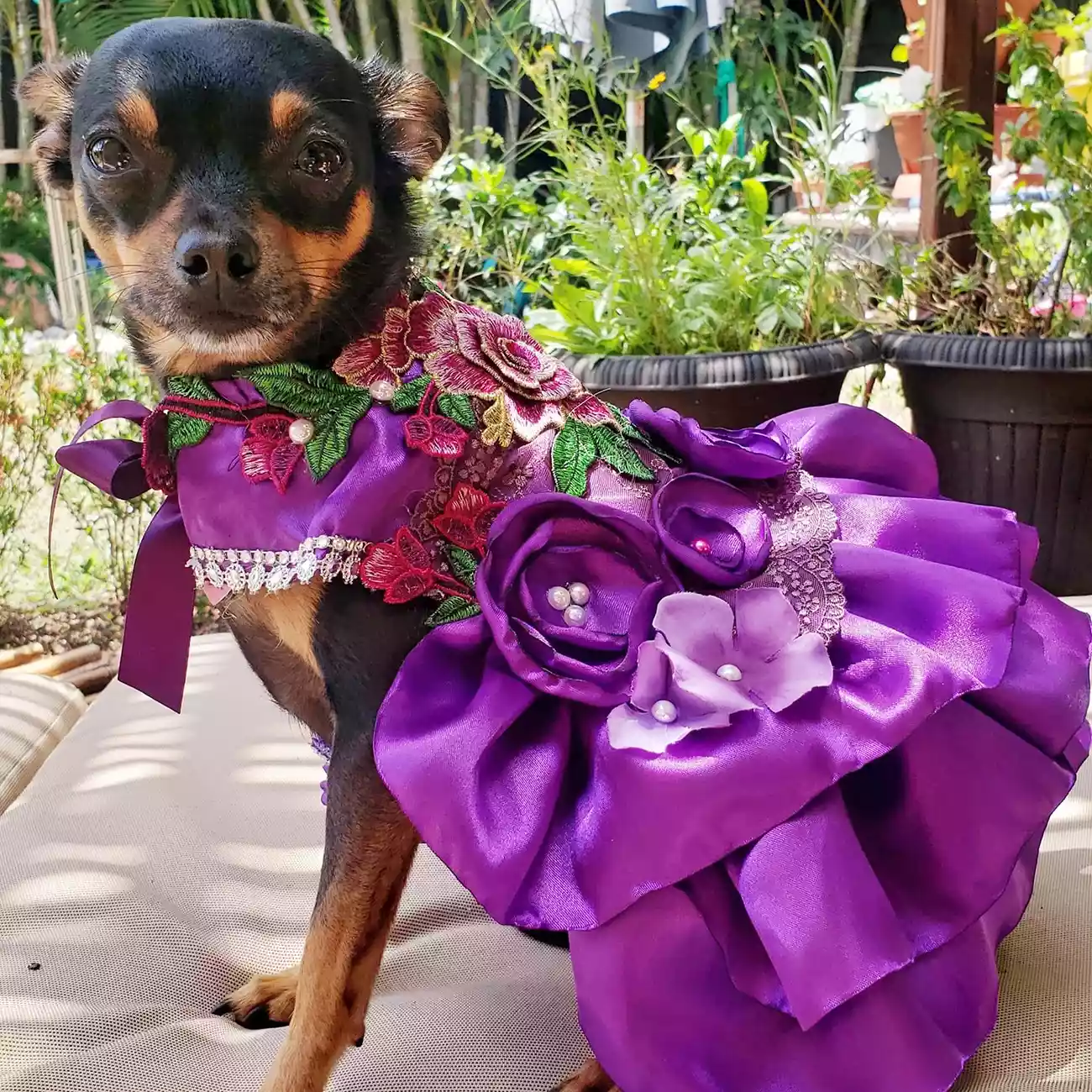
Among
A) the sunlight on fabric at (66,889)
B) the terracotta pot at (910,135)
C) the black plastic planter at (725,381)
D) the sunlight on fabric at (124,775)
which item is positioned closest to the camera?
the sunlight on fabric at (66,889)

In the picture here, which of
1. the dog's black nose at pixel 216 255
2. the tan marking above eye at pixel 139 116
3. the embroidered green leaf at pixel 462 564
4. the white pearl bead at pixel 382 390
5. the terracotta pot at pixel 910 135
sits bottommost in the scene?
the embroidered green leaf at pixel 462 564

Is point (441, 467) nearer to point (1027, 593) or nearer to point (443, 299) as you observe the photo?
point (443, 299)

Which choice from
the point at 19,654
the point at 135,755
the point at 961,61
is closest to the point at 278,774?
the point at 135,755

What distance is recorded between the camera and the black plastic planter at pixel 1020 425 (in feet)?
7.85

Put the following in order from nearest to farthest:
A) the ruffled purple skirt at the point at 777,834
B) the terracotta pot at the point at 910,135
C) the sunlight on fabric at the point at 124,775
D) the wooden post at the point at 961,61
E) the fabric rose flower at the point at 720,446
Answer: the ruffled purple skirt at the point at 777,834 → the fabric rose flower at the point at 720,446 → the sunlight on fabric at the point at 124,775 → the wooden post at the point at 961,61 → the terracotta pot at the point at 910,135

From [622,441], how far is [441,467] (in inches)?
8.1

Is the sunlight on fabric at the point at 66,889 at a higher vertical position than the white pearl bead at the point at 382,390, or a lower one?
lower

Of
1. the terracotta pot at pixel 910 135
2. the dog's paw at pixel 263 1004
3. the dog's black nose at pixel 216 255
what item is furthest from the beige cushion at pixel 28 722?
the terracotta pot at pixel 910 135

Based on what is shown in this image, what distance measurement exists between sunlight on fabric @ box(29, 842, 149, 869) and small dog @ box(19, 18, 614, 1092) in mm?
511

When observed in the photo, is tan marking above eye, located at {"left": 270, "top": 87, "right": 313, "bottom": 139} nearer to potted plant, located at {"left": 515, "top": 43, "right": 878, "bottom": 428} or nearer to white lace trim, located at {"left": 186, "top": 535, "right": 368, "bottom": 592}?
white lace trim, located at {"left": 186, "top": 535, "right": 368, "bottom": 592}

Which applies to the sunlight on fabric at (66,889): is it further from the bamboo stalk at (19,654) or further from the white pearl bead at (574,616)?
the bamboo stalk at (19,654)

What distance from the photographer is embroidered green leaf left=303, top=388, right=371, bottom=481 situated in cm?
92

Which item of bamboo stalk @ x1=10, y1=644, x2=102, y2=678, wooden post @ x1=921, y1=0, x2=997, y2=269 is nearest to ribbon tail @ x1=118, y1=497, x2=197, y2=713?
bamboo stalk @ x1=10, y1=644, x2=102, y2=678

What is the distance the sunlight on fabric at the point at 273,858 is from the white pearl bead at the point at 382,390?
733mm
